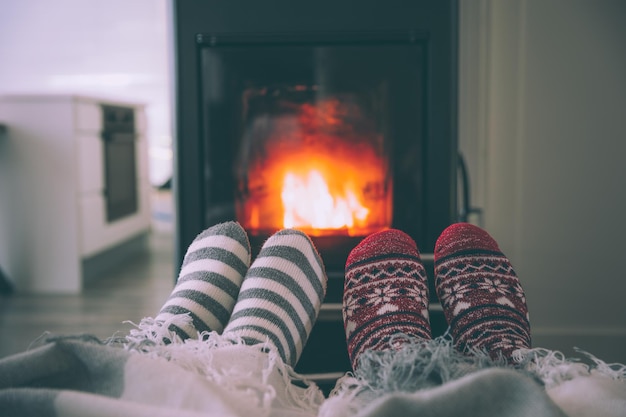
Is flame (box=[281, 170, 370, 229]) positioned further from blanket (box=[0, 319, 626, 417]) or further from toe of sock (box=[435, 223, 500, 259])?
blanket (box=[0, 319, 626, 417])

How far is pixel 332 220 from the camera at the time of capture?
4.11 ft

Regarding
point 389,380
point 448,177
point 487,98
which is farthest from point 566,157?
point 389,380

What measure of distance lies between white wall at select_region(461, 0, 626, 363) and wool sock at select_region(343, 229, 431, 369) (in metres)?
0.44

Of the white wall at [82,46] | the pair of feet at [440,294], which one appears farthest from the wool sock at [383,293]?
the white wall at [82,46]

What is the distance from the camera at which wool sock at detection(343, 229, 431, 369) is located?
3.12 feet

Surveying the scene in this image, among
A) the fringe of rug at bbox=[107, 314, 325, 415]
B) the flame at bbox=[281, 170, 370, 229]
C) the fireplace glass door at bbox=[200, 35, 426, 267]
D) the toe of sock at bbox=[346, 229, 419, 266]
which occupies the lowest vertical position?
the fringe of rug at bbox=[107, 314, 325, 415]

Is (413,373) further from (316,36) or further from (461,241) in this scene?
(316,36)

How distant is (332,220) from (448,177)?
26cm

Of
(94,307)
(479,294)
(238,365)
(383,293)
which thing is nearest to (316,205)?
(383,293)

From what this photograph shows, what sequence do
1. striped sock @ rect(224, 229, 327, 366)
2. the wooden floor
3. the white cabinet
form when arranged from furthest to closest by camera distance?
1. the white cabinet
2. the wooden floor
3. striped sock @ rect(224, 229, 327, 366)

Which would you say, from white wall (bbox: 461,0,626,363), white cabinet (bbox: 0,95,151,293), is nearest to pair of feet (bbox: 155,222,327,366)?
white wall (bbox: 461,0,626,363)

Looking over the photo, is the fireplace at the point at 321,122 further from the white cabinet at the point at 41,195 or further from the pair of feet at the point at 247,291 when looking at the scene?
the white cabinet at the point at 41,195

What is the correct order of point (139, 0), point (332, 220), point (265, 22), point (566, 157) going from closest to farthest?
point (265, 22), point (332, 220), point (566, 157), point (139, 0)

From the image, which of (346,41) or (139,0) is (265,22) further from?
(139,0)
